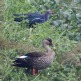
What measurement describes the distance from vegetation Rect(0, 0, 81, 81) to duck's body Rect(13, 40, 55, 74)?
0.13 meters

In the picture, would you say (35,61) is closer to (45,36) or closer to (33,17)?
(45,36)

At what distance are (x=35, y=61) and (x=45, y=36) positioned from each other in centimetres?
134

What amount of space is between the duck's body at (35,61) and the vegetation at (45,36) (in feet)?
0.43

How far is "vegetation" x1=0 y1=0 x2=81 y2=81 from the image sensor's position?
6477mm

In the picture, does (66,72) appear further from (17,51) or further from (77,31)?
(77,31)

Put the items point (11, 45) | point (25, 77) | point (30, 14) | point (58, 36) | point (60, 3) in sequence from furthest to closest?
point (60, 3) → point (30, 14) → point (58, 36) → point (11, 45) → point (25, 77)

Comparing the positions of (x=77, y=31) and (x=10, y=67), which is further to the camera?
(x=77, y=31)

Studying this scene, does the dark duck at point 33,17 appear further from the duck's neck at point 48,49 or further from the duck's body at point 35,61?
the duck's body at point 35,61

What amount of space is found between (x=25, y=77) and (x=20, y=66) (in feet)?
0.56

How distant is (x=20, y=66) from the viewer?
Answer: 632cm

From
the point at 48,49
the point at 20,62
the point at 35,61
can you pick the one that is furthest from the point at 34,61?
the point at 48,49

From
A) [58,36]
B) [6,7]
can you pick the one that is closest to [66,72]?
[58,36]

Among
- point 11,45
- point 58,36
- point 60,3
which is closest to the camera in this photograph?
point 11,45

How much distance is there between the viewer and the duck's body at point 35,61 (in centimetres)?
631
